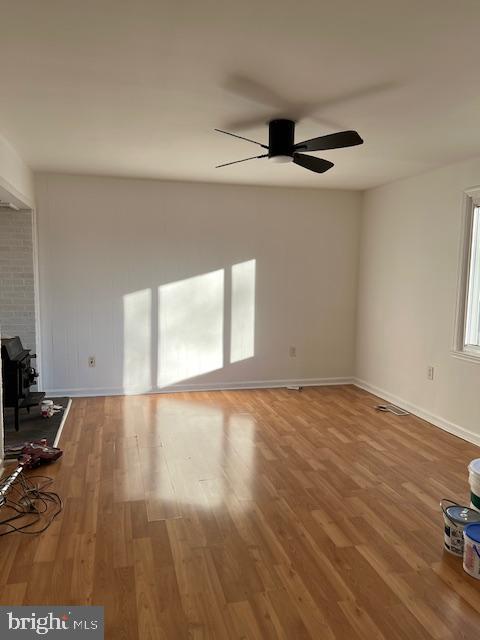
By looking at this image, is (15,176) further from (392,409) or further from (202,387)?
(392,409)

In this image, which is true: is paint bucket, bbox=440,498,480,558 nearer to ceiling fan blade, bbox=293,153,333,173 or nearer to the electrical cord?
the electrical cord

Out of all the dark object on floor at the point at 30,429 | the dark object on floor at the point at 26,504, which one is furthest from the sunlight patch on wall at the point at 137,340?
the dark object on floor at the point at 26,504

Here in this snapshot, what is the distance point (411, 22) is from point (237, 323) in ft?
12.5

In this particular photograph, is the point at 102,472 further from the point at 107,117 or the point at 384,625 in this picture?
the point at 107,117

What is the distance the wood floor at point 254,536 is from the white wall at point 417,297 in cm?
47

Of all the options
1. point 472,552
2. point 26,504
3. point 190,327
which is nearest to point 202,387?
point 190,327

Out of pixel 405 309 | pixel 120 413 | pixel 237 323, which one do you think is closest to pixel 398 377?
pixel 405 309

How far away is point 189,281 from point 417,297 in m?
2.39

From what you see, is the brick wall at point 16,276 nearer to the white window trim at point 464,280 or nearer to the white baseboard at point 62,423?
the white baseboard at point 62,423

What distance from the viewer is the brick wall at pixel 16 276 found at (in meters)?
4.54

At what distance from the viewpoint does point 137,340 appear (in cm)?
510

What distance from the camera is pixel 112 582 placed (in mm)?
2020

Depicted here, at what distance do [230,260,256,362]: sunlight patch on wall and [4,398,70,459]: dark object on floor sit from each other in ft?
6.51

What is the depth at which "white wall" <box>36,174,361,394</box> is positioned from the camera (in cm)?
487
